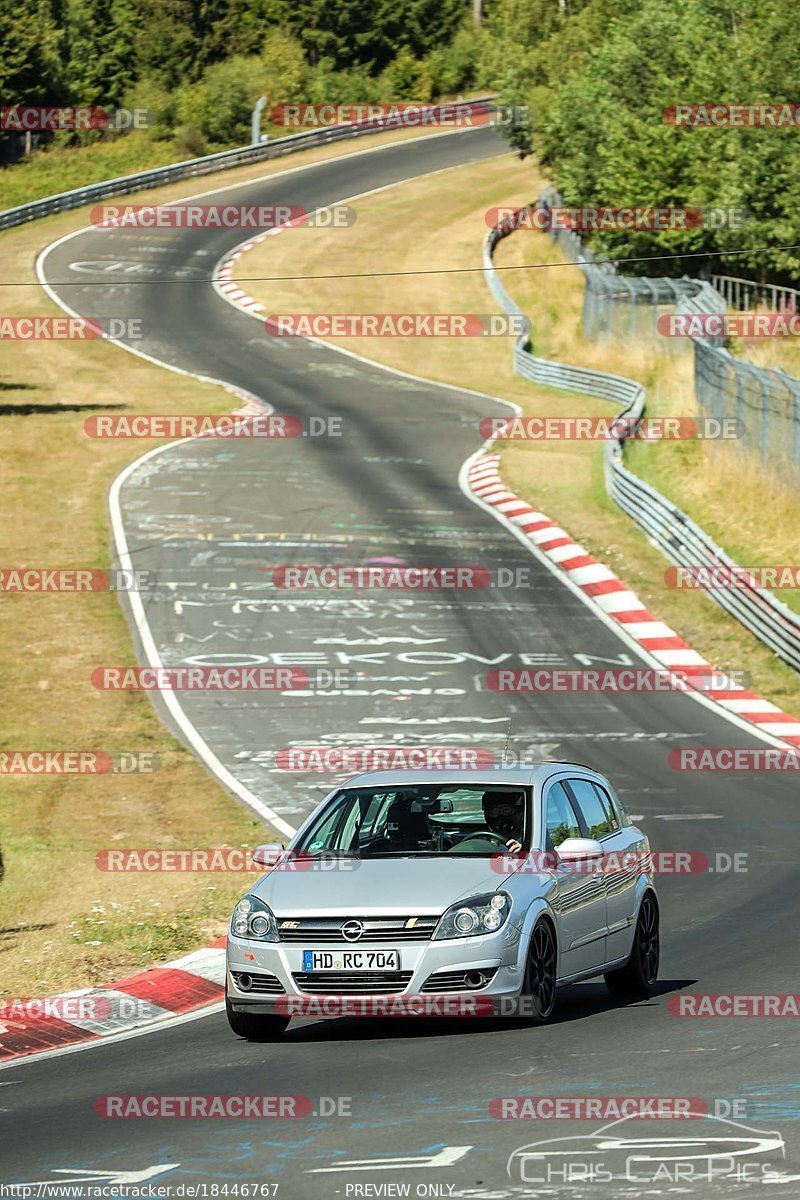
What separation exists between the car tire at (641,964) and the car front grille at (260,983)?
97.5 inches

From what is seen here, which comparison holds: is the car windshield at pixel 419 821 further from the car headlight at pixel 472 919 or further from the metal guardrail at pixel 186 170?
the metal guardrail at pixel 186 170

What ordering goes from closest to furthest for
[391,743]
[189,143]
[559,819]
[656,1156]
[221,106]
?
[656,1156] → [559,819] → [391,743] → [189,143] → [221,106]

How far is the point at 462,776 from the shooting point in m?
11.6

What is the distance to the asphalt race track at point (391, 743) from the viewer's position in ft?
26.5

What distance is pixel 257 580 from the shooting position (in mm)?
31391

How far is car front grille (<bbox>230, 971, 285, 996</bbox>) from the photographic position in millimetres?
10391

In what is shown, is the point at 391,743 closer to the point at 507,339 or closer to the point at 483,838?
the point at 483,838

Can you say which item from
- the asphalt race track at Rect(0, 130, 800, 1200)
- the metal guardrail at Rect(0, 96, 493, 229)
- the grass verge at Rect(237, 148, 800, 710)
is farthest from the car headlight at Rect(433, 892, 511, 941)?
the metal guardrail at Rect(0, 96, 493, 229)

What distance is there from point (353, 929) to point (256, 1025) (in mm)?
964

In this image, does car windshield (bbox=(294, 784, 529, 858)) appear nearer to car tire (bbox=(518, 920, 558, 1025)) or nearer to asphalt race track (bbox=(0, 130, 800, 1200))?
car tire (bbox=(518, 920, 558, 1025))

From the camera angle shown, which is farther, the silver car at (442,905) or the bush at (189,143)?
the bush at (189,143)

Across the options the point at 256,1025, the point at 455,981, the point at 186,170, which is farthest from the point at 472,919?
the point at 186,170

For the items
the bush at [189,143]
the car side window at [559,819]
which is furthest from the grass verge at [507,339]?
the car side window at [559,819]

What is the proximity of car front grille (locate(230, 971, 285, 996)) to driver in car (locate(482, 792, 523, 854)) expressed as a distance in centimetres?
161
